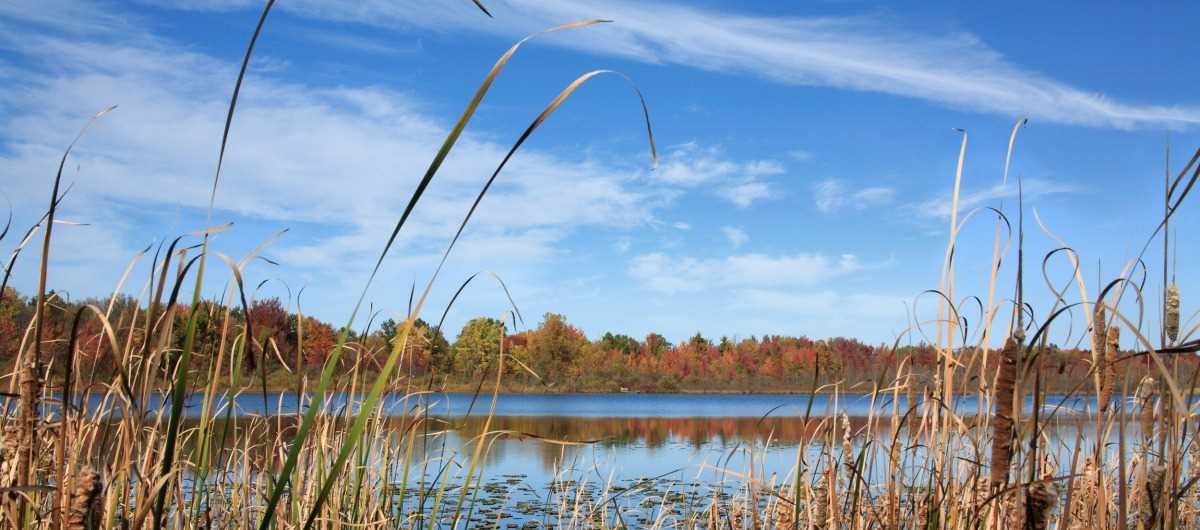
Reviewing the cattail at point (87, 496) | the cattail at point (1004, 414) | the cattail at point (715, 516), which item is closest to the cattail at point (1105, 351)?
the cattail at point (1004, 414)

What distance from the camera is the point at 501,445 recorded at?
58.5ft

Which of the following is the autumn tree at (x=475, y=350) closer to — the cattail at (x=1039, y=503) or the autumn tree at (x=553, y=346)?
the cattail at (x=1039, y=503)

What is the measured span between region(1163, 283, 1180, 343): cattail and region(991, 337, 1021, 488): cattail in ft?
2.20

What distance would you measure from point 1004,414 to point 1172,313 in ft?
2.59

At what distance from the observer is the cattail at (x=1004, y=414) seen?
47.7 inches

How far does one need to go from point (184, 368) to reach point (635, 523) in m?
6.87

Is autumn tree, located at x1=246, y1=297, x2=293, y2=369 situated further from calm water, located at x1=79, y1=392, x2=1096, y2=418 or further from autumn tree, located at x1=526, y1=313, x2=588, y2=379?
autumn tree, located at x1=526, y1=313, x2=588, y2=379

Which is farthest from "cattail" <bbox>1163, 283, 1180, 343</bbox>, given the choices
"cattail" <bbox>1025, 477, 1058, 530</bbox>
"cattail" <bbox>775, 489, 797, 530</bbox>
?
"cattail" <bbox>775, 489, 797, 530</bbox>

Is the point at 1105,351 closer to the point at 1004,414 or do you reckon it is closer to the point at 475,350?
the point at 1004,414

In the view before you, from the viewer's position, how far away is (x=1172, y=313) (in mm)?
1734

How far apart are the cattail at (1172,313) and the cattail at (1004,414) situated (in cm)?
67

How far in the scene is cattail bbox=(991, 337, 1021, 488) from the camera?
3.97 ft

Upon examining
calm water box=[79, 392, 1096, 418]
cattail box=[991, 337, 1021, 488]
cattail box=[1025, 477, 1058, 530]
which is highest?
cattail box=[991, 337, 1021, 488]

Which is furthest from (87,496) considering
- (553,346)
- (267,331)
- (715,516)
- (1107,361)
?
(553,346)
